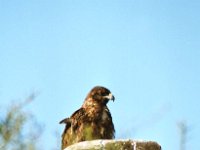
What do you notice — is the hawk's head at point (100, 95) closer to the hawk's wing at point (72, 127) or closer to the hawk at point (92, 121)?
the hawk at point (92, 121)

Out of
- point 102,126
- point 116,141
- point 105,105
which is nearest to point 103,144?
point 116,141

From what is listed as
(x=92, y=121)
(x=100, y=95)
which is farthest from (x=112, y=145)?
(x=100, y=95)

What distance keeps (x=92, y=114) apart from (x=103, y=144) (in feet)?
13.0

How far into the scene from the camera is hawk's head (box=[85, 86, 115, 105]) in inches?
364

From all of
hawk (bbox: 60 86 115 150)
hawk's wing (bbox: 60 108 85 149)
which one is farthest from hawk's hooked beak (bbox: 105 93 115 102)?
hawk's wing (bbox: 60 108 85 149)

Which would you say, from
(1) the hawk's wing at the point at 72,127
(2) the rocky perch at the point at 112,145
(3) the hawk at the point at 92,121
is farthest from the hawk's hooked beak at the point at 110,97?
(2) the rocky perch at the point at 112,145

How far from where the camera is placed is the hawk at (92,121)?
27.7 ft

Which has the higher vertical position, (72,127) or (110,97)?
(110,97)

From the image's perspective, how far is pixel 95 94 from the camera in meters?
9.34

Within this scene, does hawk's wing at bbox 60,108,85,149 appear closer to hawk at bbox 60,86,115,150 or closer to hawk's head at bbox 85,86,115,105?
hawk at bbox 60,86,115,150

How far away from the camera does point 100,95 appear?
930 cm

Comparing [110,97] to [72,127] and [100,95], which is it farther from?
[72,127]

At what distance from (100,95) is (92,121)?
2.52ft

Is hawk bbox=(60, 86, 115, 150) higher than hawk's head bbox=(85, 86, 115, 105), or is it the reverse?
hawk's head bbox=(85, 86, 115, 105)
